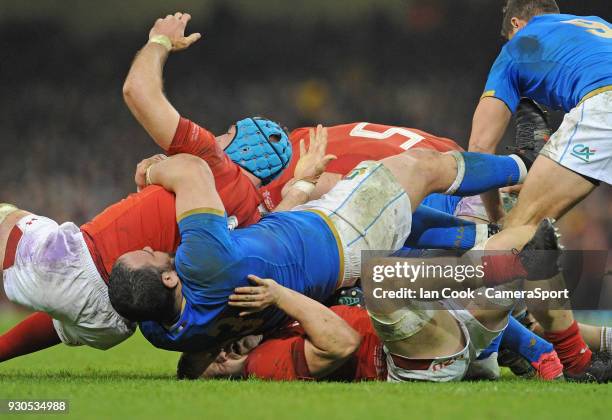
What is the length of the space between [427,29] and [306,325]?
11556mm

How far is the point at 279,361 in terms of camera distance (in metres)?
4.45

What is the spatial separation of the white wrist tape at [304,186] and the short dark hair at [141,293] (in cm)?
125

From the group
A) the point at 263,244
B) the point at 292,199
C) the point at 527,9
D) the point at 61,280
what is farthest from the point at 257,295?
the point at 527,9

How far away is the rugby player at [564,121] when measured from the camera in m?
4.58

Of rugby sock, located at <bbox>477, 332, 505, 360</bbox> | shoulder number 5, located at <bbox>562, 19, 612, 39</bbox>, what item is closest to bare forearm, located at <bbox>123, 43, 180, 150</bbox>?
rugby sock, located at <bbox>477, 332, 505, 360</bbox>

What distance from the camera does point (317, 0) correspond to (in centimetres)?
1527

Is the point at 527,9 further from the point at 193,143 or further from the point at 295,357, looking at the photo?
the point at 295,357

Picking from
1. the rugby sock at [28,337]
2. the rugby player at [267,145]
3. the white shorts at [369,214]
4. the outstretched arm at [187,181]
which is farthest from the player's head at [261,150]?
the rugby sock at [28,337]

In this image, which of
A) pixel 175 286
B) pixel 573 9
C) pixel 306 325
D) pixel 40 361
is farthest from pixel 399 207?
pixel 573 9

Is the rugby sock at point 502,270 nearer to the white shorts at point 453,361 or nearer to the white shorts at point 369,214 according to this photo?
the white shorts at point 453,361

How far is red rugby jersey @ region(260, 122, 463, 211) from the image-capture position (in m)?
5.95

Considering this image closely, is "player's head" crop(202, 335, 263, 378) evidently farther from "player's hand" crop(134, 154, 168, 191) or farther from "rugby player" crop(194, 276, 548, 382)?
"player's hand" crop(134, 154, 168, 191)

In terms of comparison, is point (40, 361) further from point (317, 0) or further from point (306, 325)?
point (317, 0)

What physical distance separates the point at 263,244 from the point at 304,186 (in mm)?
923
